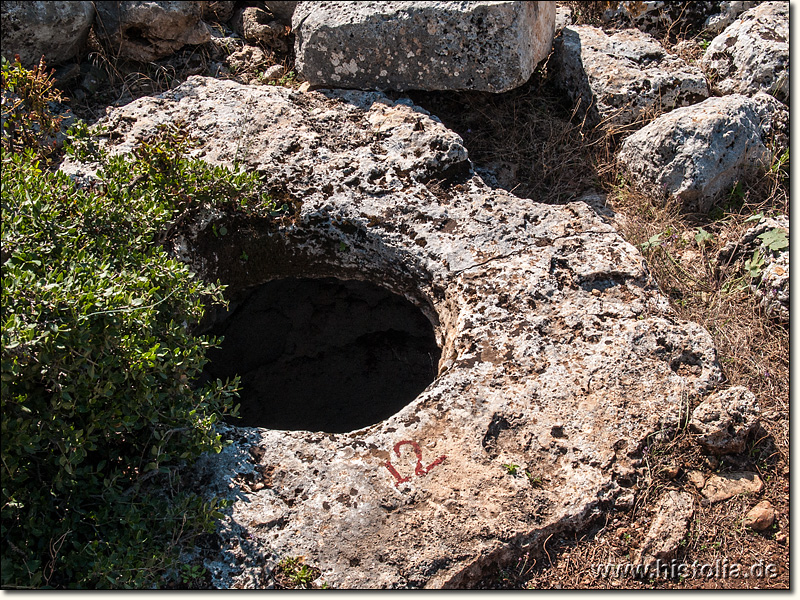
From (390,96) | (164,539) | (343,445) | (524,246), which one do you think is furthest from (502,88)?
(164,539)

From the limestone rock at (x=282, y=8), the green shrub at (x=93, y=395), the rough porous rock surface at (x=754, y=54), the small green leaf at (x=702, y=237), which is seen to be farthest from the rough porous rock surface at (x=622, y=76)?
the green shrub at (x=93, y=395)

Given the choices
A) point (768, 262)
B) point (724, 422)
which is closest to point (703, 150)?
point (768, 262)

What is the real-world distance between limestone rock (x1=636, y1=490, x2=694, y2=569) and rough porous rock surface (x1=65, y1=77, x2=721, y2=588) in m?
0.17

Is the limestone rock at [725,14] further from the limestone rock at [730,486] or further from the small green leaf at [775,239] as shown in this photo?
the limestone rock at [730,486]

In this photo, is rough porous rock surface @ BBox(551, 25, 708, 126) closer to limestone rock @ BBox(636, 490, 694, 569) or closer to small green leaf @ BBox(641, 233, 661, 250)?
small green leaf @ BBox(641, 233, 661, 250)

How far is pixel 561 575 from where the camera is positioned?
8.41 ft

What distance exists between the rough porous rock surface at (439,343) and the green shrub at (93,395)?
0.70ft

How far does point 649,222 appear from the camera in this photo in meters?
4.07

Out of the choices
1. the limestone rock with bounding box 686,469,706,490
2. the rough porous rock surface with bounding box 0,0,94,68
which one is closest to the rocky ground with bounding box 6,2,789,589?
the limestone rock with bounding box 686,469,706,490

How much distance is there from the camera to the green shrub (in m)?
2.18

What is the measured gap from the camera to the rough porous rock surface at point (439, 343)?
100.0 inches

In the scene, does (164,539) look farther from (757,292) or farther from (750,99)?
(750,99)

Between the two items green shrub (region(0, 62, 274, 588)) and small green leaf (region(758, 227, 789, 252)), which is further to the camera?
small green leaf (region(758, 227, 789, 252))

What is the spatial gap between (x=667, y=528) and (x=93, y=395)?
2108 millimetres
